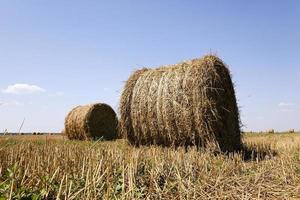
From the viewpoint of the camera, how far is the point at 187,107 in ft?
29.0

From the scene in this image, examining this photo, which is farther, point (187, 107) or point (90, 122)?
point (90, 122)

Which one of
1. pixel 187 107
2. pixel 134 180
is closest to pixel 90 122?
pixel 187 107

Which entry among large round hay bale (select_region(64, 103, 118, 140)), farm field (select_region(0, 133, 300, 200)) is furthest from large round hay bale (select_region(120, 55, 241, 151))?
large round hay bale (select_region(64, 103, 118, 140))

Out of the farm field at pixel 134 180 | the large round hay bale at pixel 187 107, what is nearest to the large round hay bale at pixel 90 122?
the large round hay bale at pixel 187 107

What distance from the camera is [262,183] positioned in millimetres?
4785

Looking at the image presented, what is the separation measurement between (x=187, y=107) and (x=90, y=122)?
25.0 feet

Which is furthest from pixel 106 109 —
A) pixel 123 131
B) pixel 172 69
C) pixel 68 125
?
pixel 172 69

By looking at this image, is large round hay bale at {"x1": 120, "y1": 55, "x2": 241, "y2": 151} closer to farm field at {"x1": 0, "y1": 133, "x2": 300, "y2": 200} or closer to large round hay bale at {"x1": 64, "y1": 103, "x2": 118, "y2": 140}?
farm field at {"x1": 0, "y1": 133, "x2": 300, "y2": 200}

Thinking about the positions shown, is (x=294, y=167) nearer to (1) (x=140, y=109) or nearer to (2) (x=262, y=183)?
(2) (x=262, y=183)

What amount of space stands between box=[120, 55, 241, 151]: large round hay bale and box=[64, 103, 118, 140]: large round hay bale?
18.2 feet

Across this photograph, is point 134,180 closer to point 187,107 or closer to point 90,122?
point 187,107

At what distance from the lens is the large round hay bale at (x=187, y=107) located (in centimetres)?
872

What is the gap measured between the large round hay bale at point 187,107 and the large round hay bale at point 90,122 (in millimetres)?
5549

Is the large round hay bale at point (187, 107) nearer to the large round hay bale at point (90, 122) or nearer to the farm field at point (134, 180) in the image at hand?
the farm field at point (134, 180)
